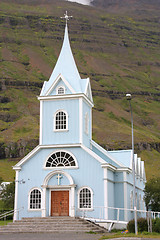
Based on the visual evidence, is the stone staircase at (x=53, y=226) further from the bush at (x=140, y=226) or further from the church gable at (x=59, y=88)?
the church gable at (x=59, y=88)

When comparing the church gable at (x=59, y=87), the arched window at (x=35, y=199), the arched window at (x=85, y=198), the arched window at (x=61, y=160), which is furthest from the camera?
the church gable at (x=59, y=87)

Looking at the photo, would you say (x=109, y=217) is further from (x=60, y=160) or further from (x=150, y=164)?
(x=150, y=164)

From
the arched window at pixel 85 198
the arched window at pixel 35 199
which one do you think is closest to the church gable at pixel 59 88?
the arched window at pixel 35 199

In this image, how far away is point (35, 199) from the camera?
1277 inches

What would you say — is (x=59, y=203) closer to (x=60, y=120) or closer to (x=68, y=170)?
(x=68, y=170)

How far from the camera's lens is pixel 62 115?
34.0 m

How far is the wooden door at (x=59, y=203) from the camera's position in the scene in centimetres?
3159

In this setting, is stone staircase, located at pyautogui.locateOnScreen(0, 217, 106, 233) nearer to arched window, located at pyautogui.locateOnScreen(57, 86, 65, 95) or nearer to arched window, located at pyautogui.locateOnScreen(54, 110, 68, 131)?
arched window, located at pyautogui.locateOnScreen(54, 110, 68, 131)

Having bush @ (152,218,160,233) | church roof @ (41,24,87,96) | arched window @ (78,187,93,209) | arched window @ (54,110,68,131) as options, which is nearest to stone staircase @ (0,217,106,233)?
arched window @ (78,187,93,209)

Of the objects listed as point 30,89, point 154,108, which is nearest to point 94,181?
point 30,89

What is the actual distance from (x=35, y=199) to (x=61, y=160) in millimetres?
3882

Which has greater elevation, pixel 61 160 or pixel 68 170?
pixel 61 160

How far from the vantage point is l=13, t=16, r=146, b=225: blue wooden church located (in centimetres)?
3128

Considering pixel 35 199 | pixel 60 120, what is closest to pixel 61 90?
pixel 60 120
